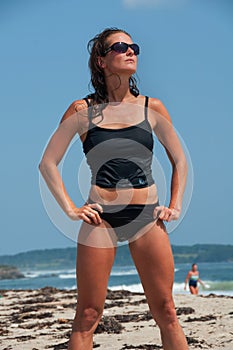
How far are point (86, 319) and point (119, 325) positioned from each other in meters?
4.26

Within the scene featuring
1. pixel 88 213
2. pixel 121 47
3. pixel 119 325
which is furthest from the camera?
pixel 119 325

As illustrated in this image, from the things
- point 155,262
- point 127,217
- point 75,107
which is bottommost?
point 155,262

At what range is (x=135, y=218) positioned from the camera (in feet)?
16.1

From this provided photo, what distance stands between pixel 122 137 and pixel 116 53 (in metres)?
0.60

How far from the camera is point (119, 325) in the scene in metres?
9.02

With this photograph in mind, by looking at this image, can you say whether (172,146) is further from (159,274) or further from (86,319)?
(86,319)

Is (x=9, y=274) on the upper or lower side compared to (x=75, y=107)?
upper

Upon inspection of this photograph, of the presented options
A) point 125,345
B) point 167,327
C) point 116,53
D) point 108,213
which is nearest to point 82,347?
point 167,327

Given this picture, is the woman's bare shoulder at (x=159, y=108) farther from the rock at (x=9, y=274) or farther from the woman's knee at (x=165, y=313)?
the rock at (x=9, y=274)

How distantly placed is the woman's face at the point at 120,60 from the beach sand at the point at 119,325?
3423 millimetres

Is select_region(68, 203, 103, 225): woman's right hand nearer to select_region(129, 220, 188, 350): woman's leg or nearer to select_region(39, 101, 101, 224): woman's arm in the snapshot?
select_region(39, 101, 101, 224): woman's arm

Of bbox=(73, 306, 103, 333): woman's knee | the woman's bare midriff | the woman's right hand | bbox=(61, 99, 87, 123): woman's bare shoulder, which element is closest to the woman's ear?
bbox=(61, 99, 87, 123): woman's bare shoulder

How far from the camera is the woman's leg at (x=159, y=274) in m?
4.84

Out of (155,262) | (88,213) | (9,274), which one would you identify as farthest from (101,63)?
(9,274)
